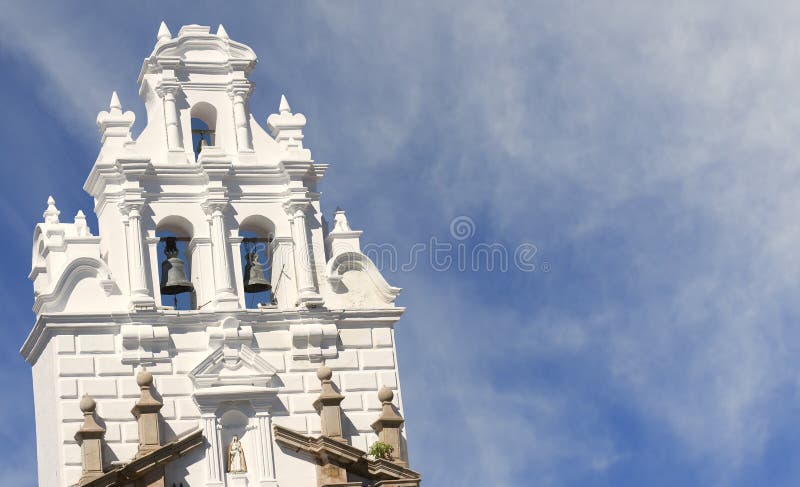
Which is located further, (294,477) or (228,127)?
(228,127)

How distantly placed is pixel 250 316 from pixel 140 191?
362 centimetres

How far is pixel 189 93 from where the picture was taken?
48938 millimetres

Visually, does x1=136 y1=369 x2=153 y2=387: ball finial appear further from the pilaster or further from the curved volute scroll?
the curved volute scroll

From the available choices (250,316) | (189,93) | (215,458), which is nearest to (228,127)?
(189,93)

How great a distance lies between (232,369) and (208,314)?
1.31 m

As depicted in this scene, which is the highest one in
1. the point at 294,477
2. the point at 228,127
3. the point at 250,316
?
the point at 228,127

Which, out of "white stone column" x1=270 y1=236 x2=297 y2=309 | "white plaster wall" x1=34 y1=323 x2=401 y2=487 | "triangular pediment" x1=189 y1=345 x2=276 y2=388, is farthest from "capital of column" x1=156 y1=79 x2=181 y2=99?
"triangular pediment" x1=189 y1=345 x2=276 y2=388

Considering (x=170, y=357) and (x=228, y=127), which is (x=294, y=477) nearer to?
(x=170, y=357)

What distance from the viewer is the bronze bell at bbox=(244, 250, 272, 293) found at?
47938mm

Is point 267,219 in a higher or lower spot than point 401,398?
higher

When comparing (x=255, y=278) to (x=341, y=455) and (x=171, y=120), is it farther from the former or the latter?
(x=341, y=455)

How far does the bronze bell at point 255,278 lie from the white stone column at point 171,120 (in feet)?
10.1

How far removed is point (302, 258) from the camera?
47.8 meters

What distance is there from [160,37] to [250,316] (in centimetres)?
691
